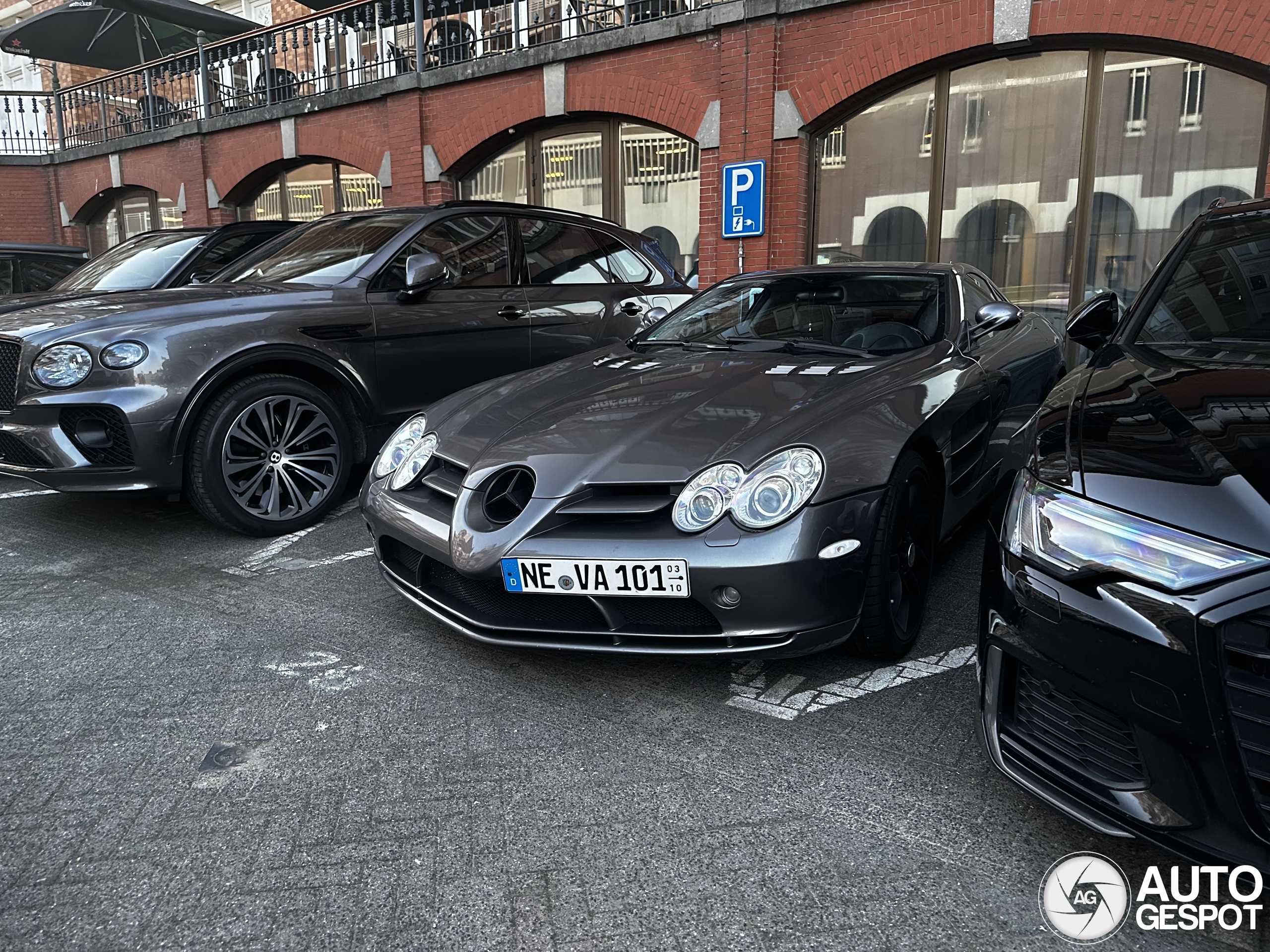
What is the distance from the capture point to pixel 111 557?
14.2 feet

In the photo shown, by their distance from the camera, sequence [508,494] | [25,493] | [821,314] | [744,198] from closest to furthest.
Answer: [508,494], [821,314], [25,493], [744,198]

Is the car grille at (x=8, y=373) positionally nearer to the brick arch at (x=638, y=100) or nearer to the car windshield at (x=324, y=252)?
the car windshield at (x=324, y=252)

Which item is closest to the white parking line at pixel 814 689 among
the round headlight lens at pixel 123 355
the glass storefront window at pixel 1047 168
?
the round headlight lens at pixel 123 355

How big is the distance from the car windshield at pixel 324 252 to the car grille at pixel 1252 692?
449cm

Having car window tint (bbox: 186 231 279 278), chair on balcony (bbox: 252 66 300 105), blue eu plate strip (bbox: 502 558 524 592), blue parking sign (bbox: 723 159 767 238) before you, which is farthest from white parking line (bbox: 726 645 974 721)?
chair on balcony (bbox: 252 66 300 105)

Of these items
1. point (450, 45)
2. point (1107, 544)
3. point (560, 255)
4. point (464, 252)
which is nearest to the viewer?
point (1107, 544)

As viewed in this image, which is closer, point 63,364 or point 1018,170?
point 63,364

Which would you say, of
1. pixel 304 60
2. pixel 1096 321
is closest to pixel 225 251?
pixel 1096 321

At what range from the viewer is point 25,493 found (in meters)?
5.62

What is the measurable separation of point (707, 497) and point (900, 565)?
0.77m

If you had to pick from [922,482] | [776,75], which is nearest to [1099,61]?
[776,75]

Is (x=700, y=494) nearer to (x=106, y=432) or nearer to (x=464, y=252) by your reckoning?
(x=106, y=432)

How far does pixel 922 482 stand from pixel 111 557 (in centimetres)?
369

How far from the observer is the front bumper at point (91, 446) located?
4.08 m
